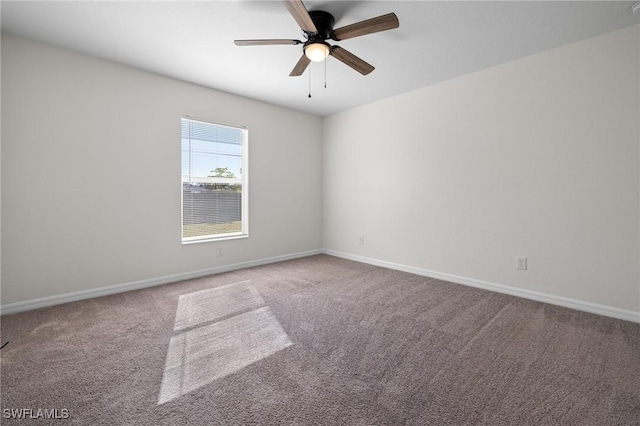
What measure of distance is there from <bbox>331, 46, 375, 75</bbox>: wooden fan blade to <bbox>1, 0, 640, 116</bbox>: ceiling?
0.29 meters

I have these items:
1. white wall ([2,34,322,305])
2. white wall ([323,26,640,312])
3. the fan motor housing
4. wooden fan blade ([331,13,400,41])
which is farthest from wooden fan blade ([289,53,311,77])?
white wall ([323,26,640,312])

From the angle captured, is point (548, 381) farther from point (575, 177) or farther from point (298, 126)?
point (298, 126)

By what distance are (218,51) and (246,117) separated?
1449 mm

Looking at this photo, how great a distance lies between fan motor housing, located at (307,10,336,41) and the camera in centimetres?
226

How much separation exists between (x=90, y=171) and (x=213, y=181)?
4.62 feet

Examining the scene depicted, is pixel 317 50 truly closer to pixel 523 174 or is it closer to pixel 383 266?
pixel 523 174

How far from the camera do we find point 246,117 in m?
4.32

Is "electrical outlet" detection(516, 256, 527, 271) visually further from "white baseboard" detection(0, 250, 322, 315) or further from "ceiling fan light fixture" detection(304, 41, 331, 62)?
"white baseboard" detection(0, 250, 322, 315)

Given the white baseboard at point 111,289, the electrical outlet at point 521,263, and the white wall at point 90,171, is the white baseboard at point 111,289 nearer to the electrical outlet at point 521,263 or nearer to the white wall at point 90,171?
the white wall at point 90,171

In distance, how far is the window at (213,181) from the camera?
12.6 ft

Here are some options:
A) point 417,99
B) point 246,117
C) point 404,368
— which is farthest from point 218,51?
point 404,368

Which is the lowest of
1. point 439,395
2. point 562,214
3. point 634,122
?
point 439,395

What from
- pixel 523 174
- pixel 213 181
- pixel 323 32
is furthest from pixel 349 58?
pixel 213 181

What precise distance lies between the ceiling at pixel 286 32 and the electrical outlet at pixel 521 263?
7.17ft
